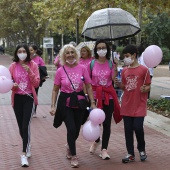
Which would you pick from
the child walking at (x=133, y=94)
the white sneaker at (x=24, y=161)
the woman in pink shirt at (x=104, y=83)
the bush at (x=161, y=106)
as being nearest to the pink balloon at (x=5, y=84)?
the white sneaker at (x=24, y=161)

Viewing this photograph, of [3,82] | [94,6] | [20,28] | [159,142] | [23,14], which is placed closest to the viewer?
[3,82]

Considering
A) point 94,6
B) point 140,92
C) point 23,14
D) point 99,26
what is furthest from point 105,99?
point 23,14

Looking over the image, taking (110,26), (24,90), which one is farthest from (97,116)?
(110,26)

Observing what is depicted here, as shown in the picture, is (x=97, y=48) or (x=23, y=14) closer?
(x=97, y=48)

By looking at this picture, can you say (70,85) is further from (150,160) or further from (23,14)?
(23,14)

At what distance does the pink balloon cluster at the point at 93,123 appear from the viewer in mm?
5767

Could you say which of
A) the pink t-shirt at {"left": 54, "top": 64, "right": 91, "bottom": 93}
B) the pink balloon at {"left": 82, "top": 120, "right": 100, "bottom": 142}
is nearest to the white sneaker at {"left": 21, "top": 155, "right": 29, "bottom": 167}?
the pink balloon at {"left": 82, "top": 120, "right": 100, "bottom": 142}

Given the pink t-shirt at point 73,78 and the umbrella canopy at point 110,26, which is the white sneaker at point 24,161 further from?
the umbrella canopy at point 110,26

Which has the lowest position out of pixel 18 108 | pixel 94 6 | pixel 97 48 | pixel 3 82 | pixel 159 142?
pixel 159 142

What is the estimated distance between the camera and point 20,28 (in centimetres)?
4469

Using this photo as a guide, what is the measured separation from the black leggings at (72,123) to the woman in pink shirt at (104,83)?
39 cm

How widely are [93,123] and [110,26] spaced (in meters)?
3.61

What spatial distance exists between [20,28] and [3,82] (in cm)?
3971

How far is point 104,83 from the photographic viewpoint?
6285mm
